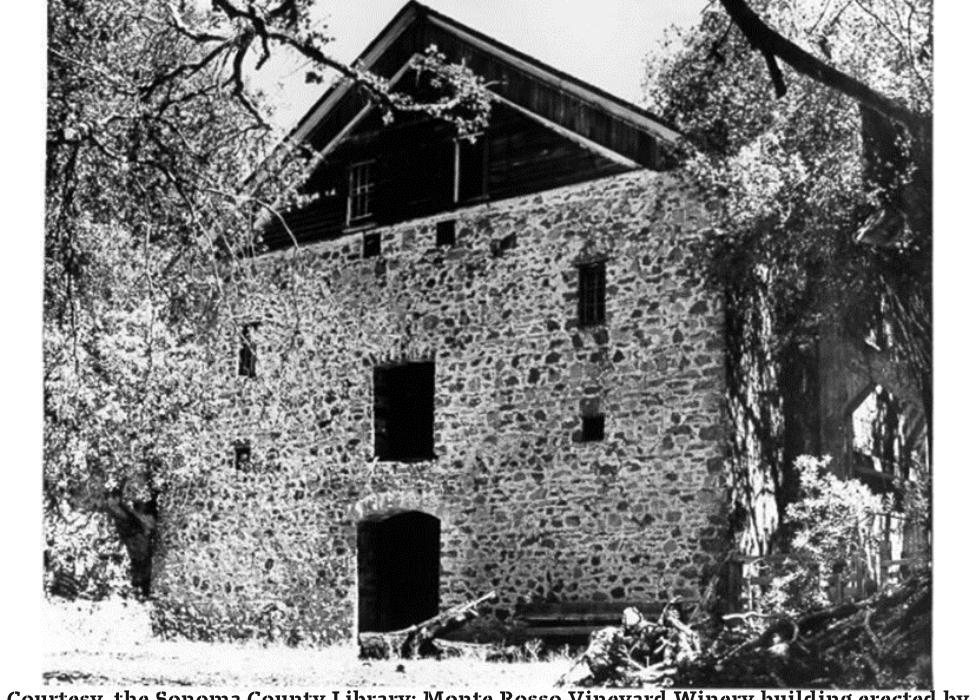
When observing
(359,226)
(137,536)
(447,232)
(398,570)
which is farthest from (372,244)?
(137,536)

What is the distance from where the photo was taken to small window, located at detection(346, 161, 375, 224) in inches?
236

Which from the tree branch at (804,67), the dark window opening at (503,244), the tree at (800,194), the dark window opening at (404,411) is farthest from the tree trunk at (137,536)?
the tree branch at (804,67)

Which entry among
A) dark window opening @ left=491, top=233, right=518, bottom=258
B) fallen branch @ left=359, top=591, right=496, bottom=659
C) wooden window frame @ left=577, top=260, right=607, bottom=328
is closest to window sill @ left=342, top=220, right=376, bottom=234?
dark window opening @ left=491, top=233, right=518, bottom=258

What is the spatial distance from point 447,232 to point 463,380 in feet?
2.04

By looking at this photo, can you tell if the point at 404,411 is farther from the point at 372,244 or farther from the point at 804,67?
the point at 804,67

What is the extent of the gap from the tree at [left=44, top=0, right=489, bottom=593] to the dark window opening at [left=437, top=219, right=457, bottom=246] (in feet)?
1.30

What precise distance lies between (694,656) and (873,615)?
0.65 meters

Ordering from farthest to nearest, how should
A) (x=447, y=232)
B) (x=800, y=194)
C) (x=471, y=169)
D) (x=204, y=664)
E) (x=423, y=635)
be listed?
(x=447, y=232) → (x=471, y=169) → (x=204, y=664) → (x=423, y=635) → (x=800, y=194)

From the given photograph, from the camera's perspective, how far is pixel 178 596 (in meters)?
6.07

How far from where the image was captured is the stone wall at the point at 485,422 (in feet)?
18.0

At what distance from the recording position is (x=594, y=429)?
18.6 ft

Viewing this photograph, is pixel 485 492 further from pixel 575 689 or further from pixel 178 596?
pixel 178 596

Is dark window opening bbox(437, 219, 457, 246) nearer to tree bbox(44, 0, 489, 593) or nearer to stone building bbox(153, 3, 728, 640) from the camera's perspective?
stone building bbox(153, 3, 728, 640)

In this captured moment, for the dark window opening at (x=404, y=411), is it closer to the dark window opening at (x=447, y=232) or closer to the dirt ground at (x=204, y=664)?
the dark window opening at (x=447, y=232)
